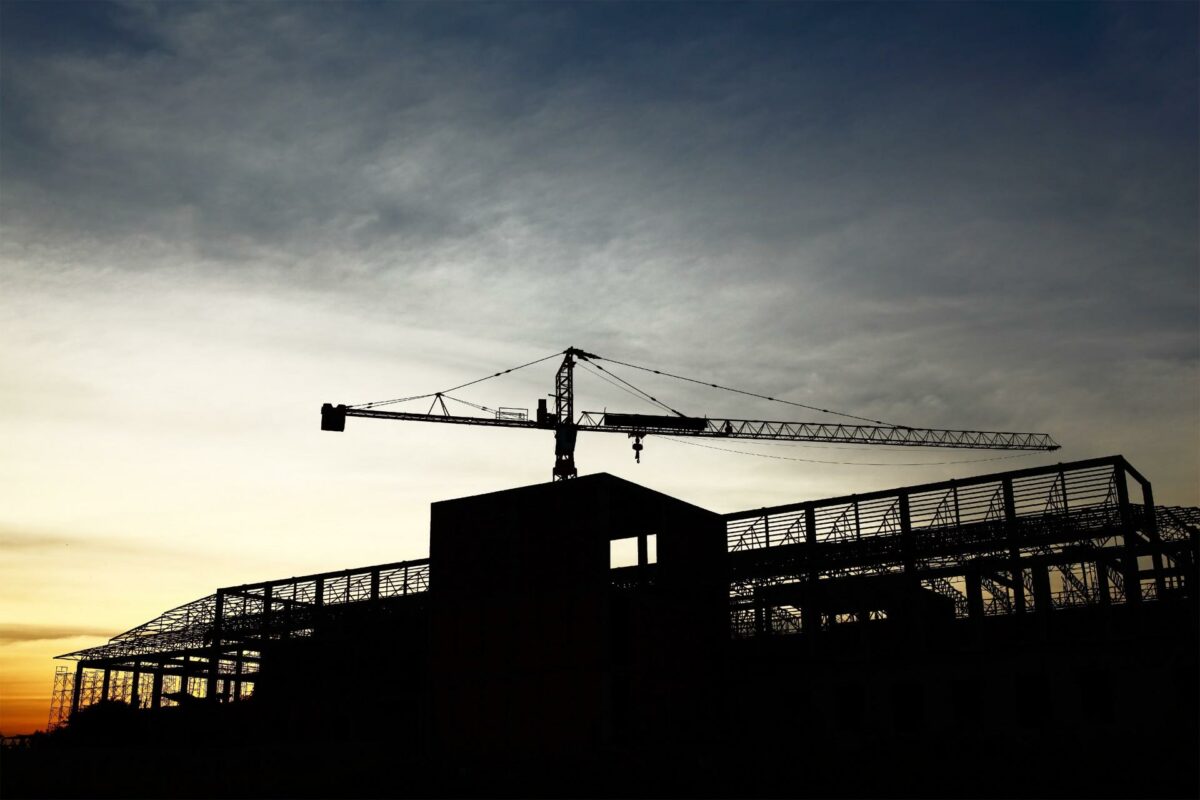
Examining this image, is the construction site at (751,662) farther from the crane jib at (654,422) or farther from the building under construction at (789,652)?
the crane jib at (654,422)

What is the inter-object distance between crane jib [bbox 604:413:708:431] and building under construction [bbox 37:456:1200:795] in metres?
50.7

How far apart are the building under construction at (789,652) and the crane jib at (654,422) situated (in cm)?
5073

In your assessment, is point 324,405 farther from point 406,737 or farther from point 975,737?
point 975,737

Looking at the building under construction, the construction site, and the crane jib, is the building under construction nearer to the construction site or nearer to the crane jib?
the construction site

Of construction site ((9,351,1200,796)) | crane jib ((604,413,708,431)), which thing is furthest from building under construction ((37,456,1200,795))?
crane jib ((604,413,708,431))

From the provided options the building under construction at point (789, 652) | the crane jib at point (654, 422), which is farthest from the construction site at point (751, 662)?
the crane jib at point (654, 422)

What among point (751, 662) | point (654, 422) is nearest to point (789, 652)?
point (751, 662)

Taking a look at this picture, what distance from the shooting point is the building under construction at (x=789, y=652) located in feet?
136

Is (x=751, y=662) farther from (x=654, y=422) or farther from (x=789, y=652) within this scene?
(x=654, y=422)

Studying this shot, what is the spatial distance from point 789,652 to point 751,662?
2441 millimetres

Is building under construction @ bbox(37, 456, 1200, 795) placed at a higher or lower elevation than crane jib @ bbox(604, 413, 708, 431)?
lower

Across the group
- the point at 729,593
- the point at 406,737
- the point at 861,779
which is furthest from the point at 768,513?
the point at 406,737

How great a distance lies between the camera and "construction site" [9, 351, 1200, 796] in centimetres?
4103

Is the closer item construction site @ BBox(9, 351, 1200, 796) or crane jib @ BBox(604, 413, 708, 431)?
construction site @ BBox(9, 351, 1200, 796)
